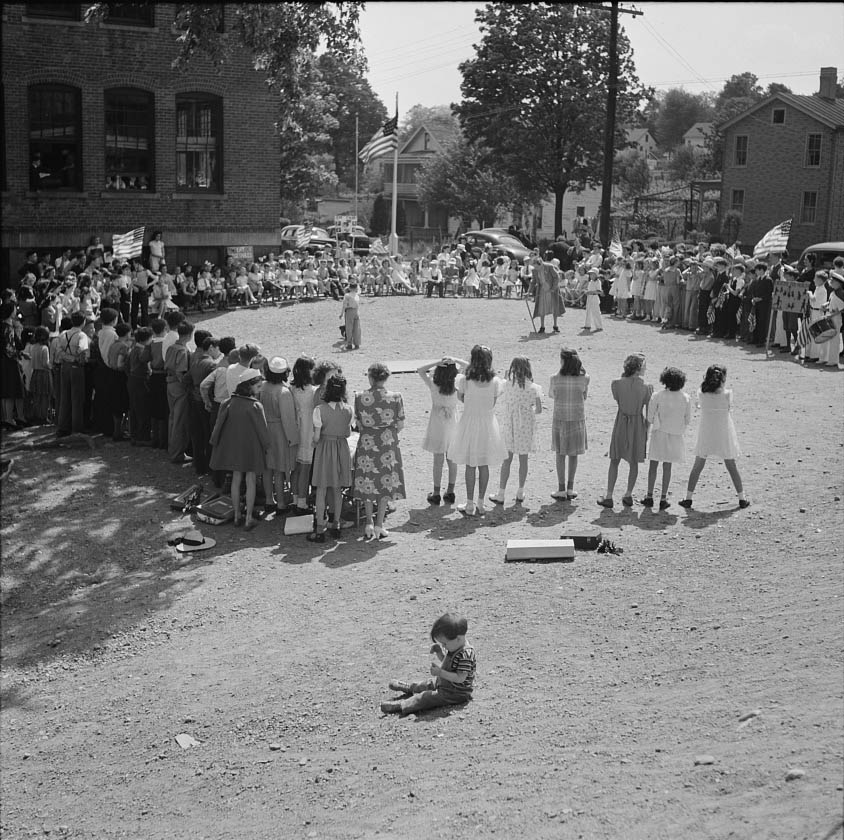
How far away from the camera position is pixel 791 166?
103 ft

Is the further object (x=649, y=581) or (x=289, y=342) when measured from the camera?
(x=289, y=342)

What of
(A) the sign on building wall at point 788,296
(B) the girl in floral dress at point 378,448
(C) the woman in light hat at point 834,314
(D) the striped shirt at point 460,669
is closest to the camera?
(D) the striped shirt at point 460,669

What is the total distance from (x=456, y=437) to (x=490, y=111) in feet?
129

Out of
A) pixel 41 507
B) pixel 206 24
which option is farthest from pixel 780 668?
pixel 206 24

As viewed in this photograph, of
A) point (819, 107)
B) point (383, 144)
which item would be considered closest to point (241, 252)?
point (383, 144)

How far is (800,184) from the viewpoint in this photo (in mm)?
30797

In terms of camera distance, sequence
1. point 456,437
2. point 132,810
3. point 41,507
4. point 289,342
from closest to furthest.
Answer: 1. point 132,810
2. point 456,437
3. point 41,507
4. point 289,342

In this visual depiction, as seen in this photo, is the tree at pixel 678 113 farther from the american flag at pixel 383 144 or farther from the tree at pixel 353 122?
the american flag at pixel 383 144

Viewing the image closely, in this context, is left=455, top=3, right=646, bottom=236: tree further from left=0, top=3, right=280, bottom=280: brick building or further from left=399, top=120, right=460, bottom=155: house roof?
left=399, top=120, right=460, bottom=155: house roof

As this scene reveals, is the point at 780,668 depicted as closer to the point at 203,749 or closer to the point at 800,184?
the point at 203,749

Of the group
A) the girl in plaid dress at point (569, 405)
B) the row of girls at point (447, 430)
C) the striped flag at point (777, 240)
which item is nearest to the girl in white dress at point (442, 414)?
the row of girls at point (447, 430)

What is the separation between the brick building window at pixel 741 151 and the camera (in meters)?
37.7

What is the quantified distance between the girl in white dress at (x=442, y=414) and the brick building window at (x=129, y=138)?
65.1 ft

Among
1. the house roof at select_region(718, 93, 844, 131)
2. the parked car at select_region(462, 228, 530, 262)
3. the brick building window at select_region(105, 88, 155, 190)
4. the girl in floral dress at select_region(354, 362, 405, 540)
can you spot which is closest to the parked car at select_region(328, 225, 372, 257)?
the parked car at select_region(462, 228, 530, 262)
